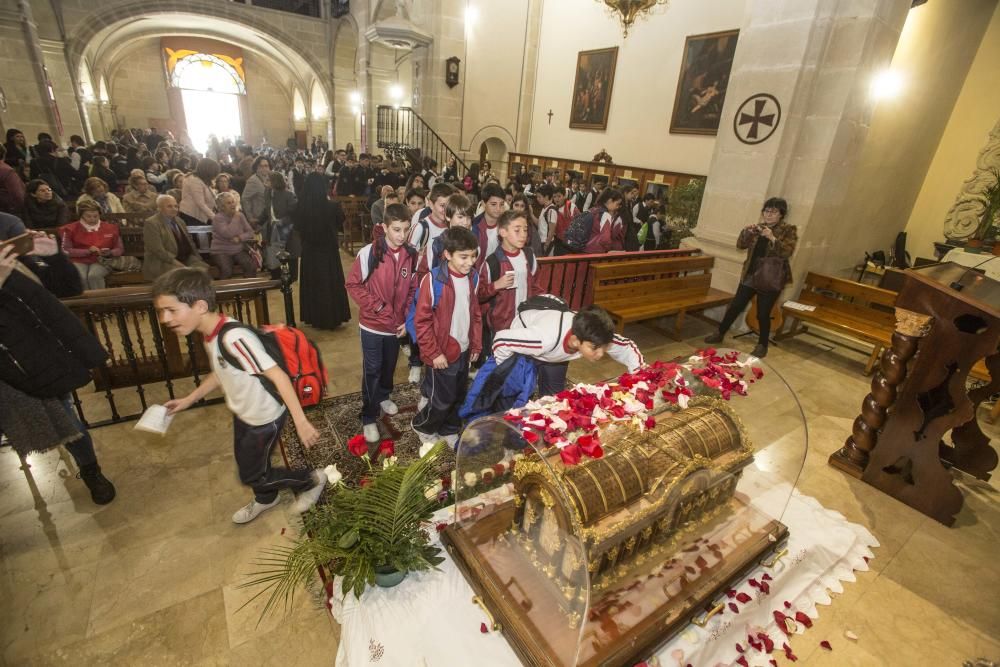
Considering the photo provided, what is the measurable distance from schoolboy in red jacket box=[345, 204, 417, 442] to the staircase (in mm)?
9136

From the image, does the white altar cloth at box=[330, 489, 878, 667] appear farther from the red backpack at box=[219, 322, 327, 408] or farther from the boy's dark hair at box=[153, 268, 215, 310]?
the boy's dark hair at box=[153, 268, 215, 310]

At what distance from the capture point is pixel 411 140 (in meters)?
13.3

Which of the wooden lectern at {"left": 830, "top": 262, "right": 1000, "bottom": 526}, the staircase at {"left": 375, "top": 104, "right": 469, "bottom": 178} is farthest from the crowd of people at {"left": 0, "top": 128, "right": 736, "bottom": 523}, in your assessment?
Answer: the staircase at {"left": 375, "top": 104, "right": 469, "bottom": 178}

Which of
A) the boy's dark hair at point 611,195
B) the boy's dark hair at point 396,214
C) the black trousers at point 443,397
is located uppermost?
the boy's dark hair at point 611,195

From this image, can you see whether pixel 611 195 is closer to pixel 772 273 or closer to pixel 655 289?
pixel 655 289

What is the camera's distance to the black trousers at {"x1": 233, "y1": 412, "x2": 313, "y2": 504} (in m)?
2.52

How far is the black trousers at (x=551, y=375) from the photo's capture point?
10.1 ft

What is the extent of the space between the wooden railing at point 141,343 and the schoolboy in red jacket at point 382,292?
107 centimetres

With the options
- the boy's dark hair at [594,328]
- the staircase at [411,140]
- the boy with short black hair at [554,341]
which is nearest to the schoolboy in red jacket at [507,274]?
the boy with short black hair at [554,341]

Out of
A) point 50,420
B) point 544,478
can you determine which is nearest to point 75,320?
point 50,420

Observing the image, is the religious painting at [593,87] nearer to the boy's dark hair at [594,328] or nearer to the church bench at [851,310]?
the church bench at [851,310]

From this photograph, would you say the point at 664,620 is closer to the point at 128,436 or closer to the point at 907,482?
the point at 907,482

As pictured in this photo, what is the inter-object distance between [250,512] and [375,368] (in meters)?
1.23

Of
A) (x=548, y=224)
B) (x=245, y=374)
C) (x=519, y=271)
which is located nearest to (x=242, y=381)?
(x=245, y=374)
